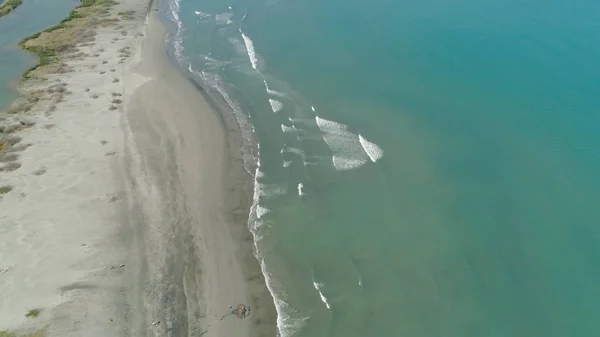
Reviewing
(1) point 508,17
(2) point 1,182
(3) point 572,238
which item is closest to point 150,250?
(2) point 1,182

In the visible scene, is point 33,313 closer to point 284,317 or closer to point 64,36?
point 284,317

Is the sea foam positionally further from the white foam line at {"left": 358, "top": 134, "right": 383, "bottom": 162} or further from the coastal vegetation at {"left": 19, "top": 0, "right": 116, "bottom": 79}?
the coastal vegetation at {"left": 19, "top": 0, "right": 116, "bottom": 79}

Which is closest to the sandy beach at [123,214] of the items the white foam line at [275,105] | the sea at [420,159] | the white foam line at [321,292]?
the sea at [420,159]

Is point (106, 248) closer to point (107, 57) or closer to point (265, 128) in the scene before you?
point (265, 128)

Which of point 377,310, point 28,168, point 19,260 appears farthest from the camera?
point 28,168

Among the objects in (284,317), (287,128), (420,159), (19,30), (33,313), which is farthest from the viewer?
(19,30)

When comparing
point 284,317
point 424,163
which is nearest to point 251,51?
point 424,163

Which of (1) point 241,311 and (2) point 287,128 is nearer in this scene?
(1) point 241,311

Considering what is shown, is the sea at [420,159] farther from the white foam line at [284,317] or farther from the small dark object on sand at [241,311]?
the small dark object on sand at [241,311]

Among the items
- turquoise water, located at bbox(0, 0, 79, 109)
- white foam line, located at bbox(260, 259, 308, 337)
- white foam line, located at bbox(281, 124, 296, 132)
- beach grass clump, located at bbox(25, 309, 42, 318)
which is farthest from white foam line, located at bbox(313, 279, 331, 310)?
turquoise water, located at bbox(0, 0, 79, 109)
